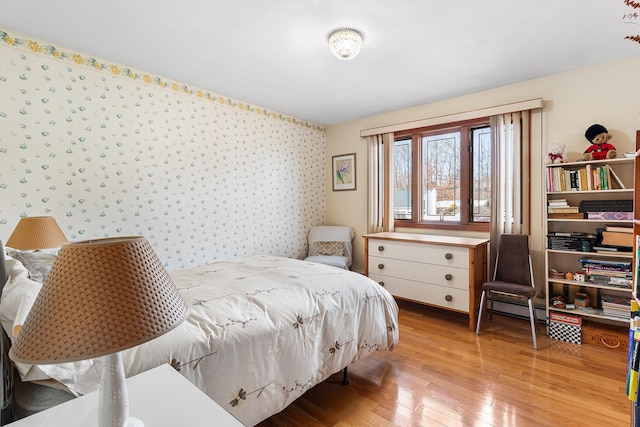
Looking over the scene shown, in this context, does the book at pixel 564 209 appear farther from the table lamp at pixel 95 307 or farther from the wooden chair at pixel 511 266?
the table lamp at pixel 95 307

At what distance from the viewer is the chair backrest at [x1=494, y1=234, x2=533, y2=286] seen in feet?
9.29

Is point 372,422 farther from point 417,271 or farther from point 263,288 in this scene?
point 417,271

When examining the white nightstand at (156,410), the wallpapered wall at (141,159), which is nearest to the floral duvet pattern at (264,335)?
the white nightstand at (156,410)

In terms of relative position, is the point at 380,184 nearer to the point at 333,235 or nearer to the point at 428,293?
the point at 333,235

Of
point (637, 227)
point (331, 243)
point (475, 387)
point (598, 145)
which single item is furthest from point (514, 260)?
point (331, 243)

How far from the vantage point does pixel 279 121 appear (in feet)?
13.3

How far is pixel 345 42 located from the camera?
2127mm

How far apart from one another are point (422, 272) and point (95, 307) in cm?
304

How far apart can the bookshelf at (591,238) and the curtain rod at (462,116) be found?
0.66 meters

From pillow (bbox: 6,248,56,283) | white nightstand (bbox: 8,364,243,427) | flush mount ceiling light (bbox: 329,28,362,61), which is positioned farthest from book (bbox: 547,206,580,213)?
pillow (bbox: 6,248,56,283)

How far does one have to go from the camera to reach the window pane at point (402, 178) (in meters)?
3.96

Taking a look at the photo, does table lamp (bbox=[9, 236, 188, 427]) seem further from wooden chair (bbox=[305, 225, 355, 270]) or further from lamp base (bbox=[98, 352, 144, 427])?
wooden chair (bbox=[305, 225, 355, 270])

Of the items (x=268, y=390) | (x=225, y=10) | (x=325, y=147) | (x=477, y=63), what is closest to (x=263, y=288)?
(x=268, y=390)

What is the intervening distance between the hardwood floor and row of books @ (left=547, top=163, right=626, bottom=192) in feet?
4.49
